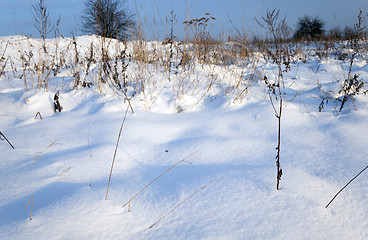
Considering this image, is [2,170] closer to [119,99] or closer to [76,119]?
[76,119]

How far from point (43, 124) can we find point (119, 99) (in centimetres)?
73

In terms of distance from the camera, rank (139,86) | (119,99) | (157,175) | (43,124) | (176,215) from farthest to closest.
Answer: (139,86) < (119,99) < (43,124) < (157,175) < (176,215)

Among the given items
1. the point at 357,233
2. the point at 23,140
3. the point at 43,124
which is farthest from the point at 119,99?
the point at 357,233

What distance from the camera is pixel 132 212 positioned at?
2.96 ft

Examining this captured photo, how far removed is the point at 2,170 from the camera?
1.20 meters

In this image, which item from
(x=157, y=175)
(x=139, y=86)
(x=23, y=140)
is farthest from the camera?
(x=139, y=86)

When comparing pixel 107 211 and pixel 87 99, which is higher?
pixel 87 99

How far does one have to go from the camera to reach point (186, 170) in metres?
1.22

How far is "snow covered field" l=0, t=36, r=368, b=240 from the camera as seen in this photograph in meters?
0.80

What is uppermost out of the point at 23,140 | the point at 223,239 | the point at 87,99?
the point at 87,99

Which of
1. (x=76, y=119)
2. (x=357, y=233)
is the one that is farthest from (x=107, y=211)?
(x=76, y=119)

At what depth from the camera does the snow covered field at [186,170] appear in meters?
0.80

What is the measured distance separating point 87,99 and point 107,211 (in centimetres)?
192

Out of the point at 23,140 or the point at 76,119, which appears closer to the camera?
the point at 23,140
